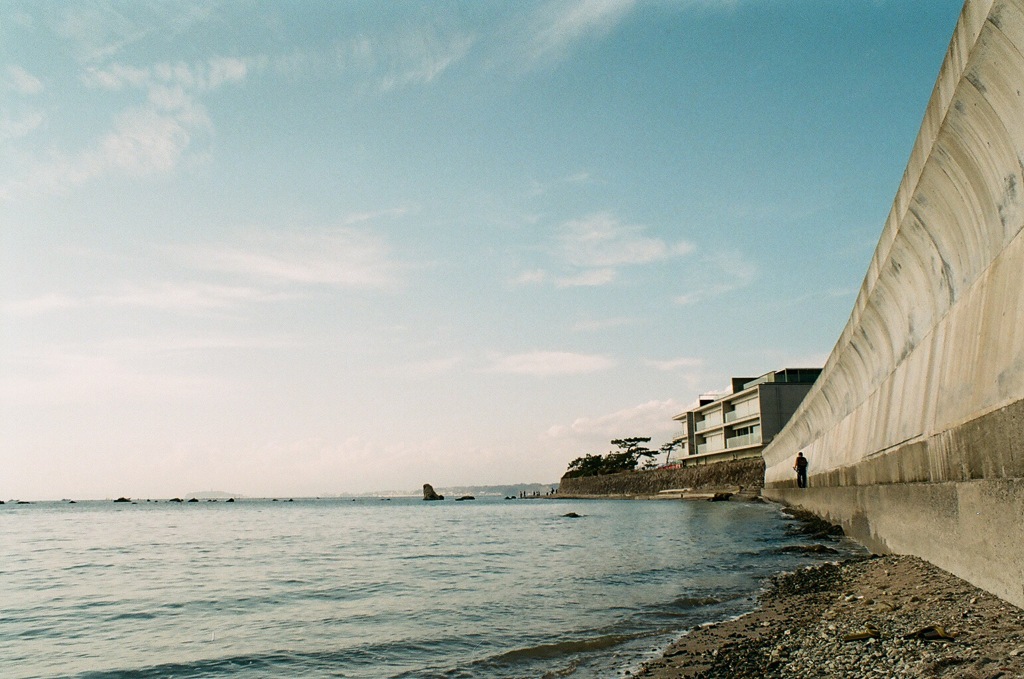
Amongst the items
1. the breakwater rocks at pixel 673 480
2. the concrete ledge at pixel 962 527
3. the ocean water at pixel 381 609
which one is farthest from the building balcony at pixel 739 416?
the concrete ledge at pixel 962 527

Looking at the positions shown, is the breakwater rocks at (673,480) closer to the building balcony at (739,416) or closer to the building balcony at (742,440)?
the building balcony at (742,440)

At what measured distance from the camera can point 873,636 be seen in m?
7.29

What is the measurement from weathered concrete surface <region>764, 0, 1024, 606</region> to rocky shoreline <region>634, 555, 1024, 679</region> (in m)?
0.35

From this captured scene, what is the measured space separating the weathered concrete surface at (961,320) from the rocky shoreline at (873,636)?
35 cm

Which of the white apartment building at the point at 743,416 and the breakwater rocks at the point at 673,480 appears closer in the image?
the breakwater rocks at the point at 673,480

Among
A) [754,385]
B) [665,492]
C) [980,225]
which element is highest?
[754,385]

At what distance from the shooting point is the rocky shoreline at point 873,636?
19.0ft

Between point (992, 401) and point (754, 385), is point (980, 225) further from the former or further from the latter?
point (754, 385)

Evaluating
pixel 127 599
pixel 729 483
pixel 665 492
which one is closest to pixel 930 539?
pixel 127 599

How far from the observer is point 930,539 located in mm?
9203

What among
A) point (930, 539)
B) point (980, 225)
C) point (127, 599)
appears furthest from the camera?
point (127, 599)

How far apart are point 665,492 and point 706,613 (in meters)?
79.4

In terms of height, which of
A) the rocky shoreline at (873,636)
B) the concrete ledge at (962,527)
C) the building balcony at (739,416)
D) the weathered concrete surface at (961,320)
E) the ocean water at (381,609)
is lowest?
the ocean water at (381,609)

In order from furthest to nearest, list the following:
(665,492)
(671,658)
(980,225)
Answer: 1. (665,492)
2. (671,658)
3. (980,225)
